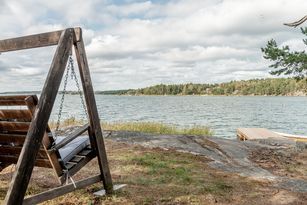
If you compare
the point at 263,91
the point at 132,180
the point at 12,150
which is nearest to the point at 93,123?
the point at 12,150

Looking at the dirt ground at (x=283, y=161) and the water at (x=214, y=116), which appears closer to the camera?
the dirt ground at (x=283, y=161)

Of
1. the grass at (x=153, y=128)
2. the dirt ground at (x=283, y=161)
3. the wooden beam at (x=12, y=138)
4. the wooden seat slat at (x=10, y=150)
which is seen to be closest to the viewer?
the wooden beam at (x=12, y=138)

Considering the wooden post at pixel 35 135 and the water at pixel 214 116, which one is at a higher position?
the wooden post at pixel 35 135

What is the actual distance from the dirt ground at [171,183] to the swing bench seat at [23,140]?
69 centimetres

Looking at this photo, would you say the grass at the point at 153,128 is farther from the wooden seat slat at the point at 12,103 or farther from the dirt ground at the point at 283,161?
the wooden seat slat at the point at 12,103

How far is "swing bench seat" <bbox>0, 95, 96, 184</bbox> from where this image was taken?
357cm

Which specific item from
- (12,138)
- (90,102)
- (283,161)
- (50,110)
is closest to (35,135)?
(50,110)

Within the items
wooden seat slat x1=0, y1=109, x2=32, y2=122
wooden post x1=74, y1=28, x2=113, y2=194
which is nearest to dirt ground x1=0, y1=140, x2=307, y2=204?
wooden post x1=74, y1=28, x2=113, y2=194

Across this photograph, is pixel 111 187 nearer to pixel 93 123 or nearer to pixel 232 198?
pixel 93 123

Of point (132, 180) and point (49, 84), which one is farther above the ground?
point (49, 84)

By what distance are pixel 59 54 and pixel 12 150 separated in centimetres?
141

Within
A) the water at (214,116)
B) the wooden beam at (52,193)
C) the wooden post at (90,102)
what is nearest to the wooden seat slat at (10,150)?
the wooden beam at (52,193)

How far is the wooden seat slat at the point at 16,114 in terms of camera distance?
3.53m

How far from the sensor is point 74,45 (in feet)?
13.6
